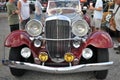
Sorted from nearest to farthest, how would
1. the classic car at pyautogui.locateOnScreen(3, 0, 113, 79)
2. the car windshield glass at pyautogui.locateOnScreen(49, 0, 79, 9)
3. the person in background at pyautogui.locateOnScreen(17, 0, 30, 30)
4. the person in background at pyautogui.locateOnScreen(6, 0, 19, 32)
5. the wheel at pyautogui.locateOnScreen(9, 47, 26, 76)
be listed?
the classic car at pyautogui.locateOnScreen(3, 0, 113, 79) < the wheel at pyautogui.locateOnScreen(9, 47, 26, 76) < the car windshield glass at pyautogui.locateOnScreen(49, 0, 79, 9) < the person in background at pyautogui.locateOnScreen(6, 0, 19, 32) < the person in background at pyautogui.locateOnScreen(17, 0, 30, 30)

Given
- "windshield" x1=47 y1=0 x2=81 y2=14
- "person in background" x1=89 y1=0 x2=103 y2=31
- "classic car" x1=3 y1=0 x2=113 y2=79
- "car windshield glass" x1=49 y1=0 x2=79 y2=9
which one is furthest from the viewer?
"person in background" x1=89 y1=0 x2=103 y2=31

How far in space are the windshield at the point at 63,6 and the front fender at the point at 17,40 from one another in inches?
51.3

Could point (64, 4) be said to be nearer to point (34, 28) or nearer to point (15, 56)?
point (34, 28)

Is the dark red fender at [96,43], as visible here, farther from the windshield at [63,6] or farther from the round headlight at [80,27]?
the windshield at [63,6]

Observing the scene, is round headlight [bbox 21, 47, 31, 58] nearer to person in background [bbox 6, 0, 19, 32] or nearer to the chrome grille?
the chrome grille

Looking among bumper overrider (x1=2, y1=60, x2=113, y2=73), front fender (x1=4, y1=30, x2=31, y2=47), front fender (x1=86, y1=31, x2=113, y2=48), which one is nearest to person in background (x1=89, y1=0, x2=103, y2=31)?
front fender (x1=86, y1=31, x2=113, y2=48)

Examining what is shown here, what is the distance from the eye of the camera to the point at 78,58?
6.33m

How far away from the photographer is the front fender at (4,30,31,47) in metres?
6.50

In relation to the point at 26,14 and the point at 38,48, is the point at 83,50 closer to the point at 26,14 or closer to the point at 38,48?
the point at 38,48

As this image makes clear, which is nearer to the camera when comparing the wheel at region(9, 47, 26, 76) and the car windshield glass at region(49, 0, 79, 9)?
the wheel at region(9, 47, 26, 76)

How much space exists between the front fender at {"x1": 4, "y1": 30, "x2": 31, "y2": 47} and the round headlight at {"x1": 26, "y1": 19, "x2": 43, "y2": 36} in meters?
0.18

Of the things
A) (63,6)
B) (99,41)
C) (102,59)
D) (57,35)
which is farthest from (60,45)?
(63,6)

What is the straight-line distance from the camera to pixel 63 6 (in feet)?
25.8

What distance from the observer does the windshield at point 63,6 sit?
7.63 meters
